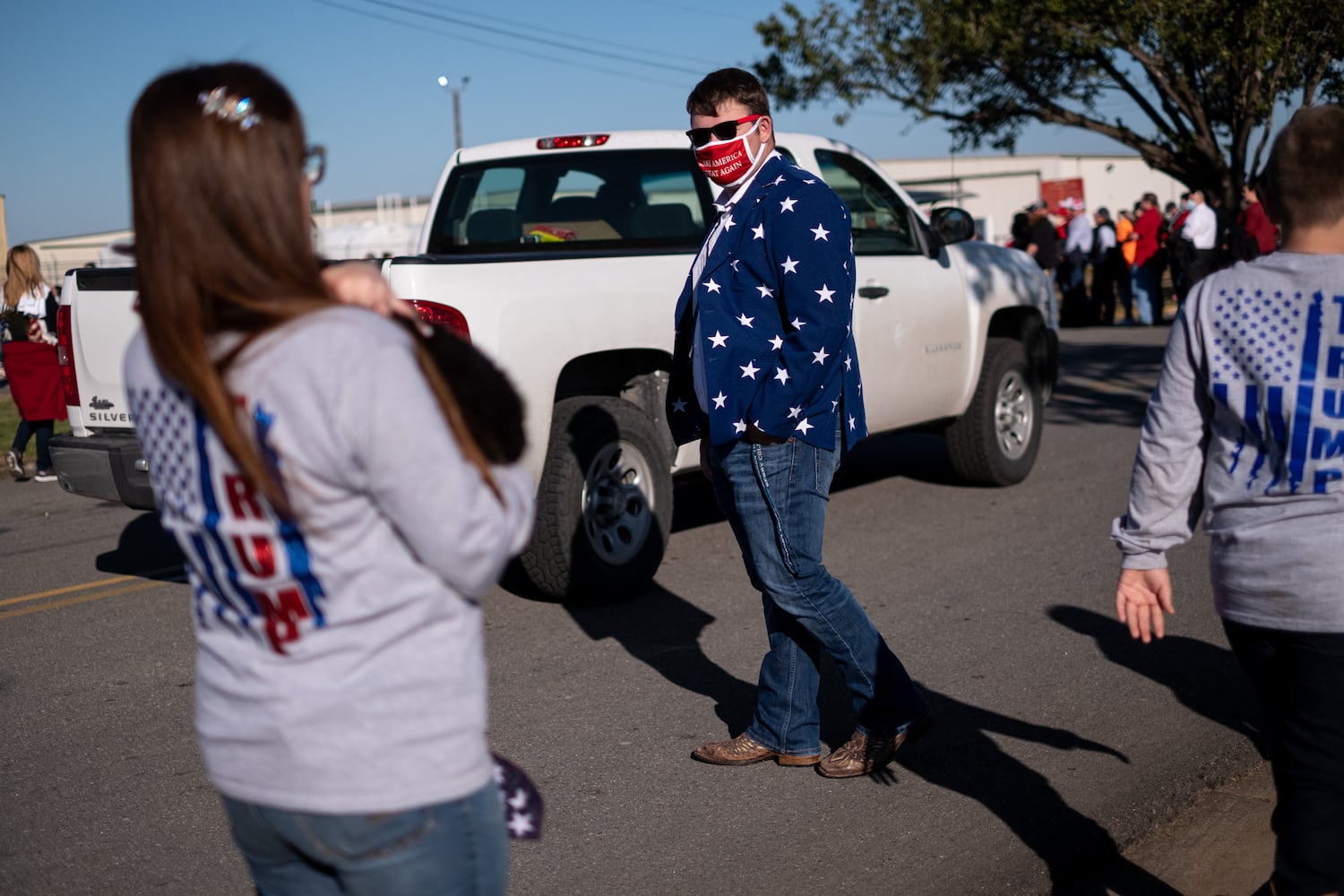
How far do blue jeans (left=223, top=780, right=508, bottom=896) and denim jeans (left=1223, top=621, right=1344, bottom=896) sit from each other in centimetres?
146

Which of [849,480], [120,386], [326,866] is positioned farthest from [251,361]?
[849,480]

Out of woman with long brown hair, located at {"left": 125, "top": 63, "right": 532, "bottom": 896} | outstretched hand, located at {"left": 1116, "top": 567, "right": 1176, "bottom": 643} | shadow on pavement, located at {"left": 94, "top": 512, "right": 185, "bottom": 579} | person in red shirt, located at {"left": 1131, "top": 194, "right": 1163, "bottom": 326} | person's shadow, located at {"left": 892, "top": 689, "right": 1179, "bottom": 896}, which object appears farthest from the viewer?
person in red shirt, located at {"left": 1131, "top": 194, "right": 1163, "bottom": 326}

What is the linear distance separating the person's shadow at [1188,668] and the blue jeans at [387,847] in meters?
3.38

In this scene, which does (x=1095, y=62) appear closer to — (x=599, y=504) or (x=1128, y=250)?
(x=1128, y=250)

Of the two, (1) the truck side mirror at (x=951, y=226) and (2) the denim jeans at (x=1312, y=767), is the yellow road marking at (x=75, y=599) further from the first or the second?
(2) the denim jeans at (x=1312, y=767)

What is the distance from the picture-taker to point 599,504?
633cm

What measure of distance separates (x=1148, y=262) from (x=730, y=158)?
1836 centimetres

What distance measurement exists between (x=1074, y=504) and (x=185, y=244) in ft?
24.0

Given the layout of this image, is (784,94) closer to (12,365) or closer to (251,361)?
(12,365)

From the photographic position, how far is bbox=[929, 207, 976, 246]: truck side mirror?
7.83m

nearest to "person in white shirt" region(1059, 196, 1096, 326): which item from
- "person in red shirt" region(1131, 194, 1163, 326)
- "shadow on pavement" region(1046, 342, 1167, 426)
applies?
"person in red shirt" region(1131, 194, 1163, 326)

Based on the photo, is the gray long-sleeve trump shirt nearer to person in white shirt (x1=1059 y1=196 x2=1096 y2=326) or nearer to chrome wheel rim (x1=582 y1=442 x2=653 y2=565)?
chrome wheel rim (x1=582 y1=442 x2=653 y2=565)

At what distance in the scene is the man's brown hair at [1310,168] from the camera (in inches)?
97.1

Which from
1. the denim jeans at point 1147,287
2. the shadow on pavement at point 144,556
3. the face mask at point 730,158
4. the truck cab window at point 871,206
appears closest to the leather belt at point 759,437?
the face mask at point 730,158
